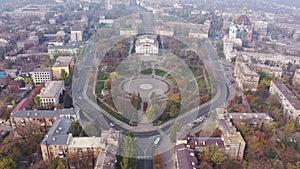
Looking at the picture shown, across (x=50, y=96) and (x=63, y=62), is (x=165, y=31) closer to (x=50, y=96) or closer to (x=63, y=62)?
(x=63, y=62)

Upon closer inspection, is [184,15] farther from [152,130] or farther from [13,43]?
[152,130]

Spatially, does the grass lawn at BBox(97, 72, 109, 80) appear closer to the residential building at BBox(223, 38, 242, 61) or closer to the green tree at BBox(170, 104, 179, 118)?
the green tree at BBox(170, 104, 179, 118)

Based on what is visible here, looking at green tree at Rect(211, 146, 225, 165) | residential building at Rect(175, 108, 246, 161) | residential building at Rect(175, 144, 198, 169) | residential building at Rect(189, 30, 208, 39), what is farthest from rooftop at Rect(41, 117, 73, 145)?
residential building at Rect(189, 30, 208, 39)

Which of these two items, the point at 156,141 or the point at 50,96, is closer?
the point at 156,141

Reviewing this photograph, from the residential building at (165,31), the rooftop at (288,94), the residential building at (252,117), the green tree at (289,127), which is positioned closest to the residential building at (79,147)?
the residential building at (252,117)

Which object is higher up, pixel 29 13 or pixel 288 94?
pixel 29 13

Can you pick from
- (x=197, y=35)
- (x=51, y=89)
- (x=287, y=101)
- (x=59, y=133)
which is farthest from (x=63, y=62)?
(x=197, y=35)
